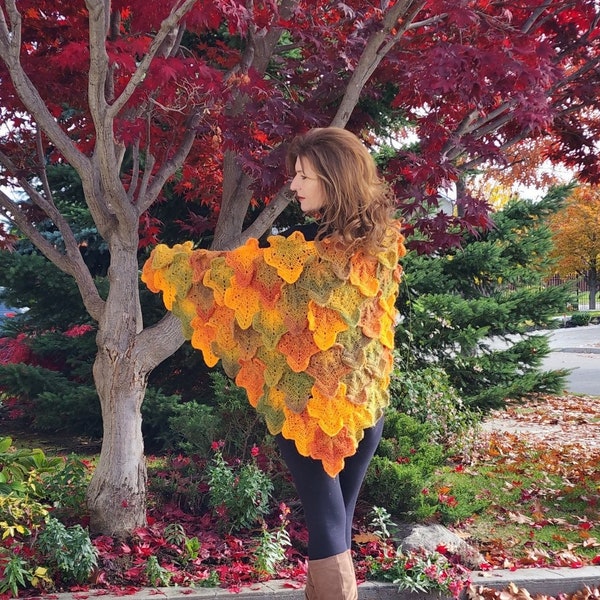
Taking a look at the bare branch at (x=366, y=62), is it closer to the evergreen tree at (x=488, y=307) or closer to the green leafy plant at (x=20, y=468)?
the green leafy plant at (x=20, y=468)

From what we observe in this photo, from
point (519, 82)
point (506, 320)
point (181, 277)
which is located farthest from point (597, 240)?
point (181, 277)

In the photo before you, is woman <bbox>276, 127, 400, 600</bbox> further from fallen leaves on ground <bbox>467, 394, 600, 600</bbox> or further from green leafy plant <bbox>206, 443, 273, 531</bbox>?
green leafy plant <bbox>206, 443, 273, 531</bbox>

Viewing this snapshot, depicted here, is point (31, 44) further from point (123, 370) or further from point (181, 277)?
point (181, 277)

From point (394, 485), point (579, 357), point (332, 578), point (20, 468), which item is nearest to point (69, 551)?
point (20, 468)

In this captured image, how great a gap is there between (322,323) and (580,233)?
26.8 metres

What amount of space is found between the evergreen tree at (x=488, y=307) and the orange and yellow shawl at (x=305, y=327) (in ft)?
11.9

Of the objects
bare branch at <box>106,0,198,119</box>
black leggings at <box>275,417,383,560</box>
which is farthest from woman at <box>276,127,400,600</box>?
bare branch at <box>106,0,198,119</box>

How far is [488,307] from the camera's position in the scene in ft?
22.2

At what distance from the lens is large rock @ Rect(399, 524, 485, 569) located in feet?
12.5

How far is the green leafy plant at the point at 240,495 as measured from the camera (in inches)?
155

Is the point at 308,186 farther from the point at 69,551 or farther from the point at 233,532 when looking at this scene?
the point at 233,532

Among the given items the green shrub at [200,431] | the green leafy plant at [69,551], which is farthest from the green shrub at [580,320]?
the green leafy plant at [69,551]

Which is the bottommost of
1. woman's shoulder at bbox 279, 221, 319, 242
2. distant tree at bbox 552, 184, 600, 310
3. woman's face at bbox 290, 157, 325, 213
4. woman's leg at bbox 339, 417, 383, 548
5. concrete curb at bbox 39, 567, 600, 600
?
concrete curb at bbox 39, 567, 600, 600

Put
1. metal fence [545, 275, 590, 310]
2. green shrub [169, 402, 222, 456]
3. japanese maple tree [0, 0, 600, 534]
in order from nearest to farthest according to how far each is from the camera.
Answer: japanese maple tree [0, 0, 600, 534]
green shrub [169, 402, 222, 456]
metal fence [545, 275, 590, 310]
